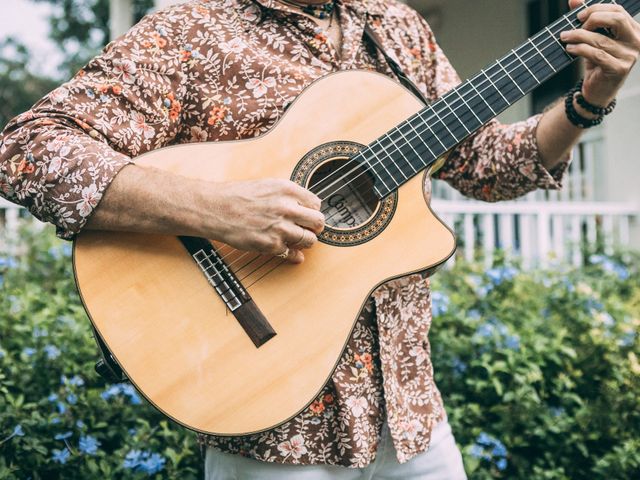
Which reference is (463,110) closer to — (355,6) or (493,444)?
(355,6)

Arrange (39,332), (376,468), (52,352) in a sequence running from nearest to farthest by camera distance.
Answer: (376,468), (52,352), (39,332)

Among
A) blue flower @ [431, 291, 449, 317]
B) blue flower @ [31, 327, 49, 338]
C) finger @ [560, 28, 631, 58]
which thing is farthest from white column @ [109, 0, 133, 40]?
finger @ [560, 28, 631, 58]

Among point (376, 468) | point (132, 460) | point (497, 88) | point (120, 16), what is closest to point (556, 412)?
point (376, 468)

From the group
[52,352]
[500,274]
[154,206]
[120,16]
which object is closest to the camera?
[154,206]

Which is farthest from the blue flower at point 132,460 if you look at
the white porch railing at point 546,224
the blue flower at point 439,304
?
the white porch railing at point 546,224

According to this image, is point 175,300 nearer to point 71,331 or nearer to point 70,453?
point 70,453

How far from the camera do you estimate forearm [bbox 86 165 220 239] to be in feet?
4.35

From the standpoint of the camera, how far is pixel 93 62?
4.78 ft

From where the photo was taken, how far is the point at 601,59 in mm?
1501

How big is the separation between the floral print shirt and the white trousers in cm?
3

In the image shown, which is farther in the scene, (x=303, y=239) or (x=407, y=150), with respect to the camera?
(x=407, y=150)

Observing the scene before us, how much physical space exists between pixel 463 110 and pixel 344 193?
0.36 meters

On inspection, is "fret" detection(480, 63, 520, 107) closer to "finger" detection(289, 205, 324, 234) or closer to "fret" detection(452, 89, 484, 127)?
"fret" detection(452, 89, 484, 127)

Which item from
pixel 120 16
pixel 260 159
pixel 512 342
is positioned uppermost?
pixel 120 16
